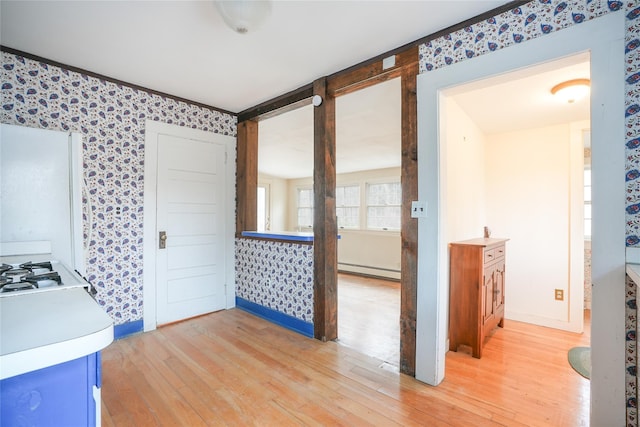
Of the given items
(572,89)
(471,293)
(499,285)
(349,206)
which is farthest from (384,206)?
(572,89)

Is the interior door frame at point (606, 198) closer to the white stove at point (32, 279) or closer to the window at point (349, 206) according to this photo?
the white stove at point (32, 279)

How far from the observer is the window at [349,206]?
6.52 meters

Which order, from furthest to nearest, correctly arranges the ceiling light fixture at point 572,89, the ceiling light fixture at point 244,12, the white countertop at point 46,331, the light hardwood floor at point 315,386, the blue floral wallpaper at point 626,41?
the ceiling light fixture at point 572,89 → the light hardwood floor at point 315,386 → the ceiling light fixture at point 244,12 → the blue floral wallpaper at point 626,41 → the white countertop at point 46,331

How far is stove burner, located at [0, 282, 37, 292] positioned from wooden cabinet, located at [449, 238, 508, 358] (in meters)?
2.75

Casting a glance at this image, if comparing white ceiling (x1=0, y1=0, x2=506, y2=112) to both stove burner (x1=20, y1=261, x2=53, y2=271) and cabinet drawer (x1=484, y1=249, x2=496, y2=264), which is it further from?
cabinet drawer (x1=484, y1=249, x2=496, y2=264)

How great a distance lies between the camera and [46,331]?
2.37ft

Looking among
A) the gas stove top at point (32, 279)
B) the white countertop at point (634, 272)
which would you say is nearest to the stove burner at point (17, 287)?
the gas stove top at point (32, 279)

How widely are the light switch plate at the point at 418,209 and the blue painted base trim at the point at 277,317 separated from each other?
149 centimetres

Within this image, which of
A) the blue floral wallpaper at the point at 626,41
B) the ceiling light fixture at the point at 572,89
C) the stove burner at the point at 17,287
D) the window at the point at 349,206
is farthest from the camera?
the window at the point at 349,206

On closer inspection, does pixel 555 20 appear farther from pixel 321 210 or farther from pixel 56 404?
pixel 56 404

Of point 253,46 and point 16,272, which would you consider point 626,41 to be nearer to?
point 253,46

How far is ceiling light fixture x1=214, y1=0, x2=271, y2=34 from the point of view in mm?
1554

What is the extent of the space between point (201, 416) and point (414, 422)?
3.99 ft

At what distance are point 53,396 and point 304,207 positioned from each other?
275 inches
